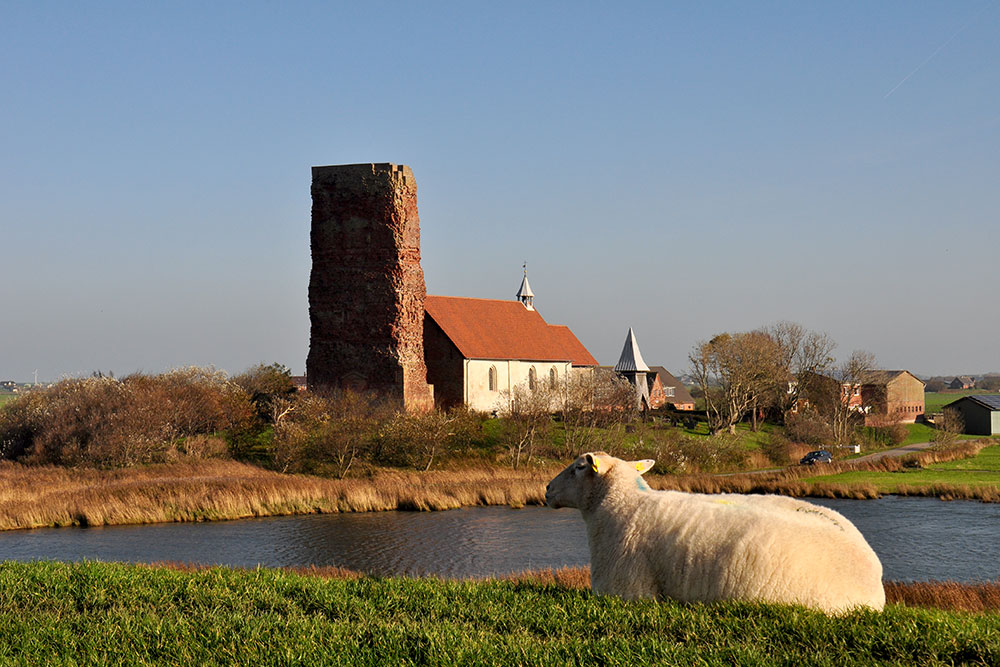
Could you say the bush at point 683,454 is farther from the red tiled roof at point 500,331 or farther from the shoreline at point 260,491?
the red tiled roof at point 500,331

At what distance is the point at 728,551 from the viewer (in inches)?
312

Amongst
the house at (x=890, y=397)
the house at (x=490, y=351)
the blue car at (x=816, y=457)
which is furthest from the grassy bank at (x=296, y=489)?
the house at (x=890, y=397)

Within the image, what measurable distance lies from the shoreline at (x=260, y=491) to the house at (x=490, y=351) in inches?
568

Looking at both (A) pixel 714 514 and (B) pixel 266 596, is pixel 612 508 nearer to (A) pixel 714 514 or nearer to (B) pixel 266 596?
(A) pixel 714 514

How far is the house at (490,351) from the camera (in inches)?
2219

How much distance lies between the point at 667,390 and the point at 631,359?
30744 mm

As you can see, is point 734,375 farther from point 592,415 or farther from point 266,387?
point 266,387

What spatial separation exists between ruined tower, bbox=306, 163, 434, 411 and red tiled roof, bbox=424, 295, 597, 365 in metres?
6.90

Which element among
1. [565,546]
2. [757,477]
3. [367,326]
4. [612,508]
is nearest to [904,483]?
[757,477]

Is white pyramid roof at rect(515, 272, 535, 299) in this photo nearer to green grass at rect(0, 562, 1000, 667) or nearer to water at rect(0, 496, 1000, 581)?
water at rect(0, 496, 1000, 581)

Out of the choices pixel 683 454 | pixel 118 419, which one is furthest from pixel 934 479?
pixel 118 419

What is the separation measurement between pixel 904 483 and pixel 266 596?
35.2 metres

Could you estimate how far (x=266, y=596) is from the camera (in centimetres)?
930

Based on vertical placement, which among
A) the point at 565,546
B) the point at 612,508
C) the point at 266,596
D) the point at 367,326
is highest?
the point at 367,326
